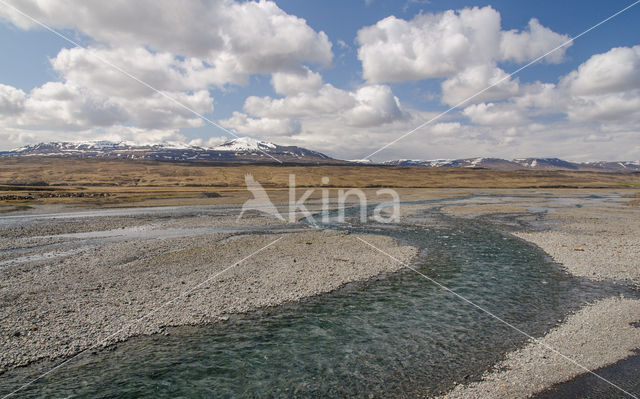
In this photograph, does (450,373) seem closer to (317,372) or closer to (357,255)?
(317,372)

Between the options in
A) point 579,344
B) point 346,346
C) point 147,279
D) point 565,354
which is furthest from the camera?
point 147,279

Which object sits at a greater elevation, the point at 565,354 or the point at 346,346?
the point at 565,354

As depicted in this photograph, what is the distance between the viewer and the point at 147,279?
22.7 metres

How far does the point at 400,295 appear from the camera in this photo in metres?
20.3

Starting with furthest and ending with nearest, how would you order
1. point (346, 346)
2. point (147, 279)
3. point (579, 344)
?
point (147, 279)
point (346, 346)
point (579, 344)

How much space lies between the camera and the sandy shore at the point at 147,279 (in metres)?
15.5

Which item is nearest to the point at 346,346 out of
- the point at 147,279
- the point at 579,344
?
the point at 579,344

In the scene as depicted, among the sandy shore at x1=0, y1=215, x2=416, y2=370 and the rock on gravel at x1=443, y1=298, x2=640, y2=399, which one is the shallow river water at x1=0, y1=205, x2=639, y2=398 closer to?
the rock on gravel at x1=443, y1=298, x2=640, y2=399

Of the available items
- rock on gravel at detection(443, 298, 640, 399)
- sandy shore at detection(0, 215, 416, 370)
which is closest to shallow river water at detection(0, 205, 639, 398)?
rock on gravel at detection(443, 298, 640, 399)

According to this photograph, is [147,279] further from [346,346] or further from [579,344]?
[579,344]

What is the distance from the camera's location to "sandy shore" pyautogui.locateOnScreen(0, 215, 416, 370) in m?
15.5

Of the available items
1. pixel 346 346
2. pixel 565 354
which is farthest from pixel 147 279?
pixel 565 354

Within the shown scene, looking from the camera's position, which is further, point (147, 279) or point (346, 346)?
point (147, 279)

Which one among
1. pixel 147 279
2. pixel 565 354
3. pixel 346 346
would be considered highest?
pixel 147 279
